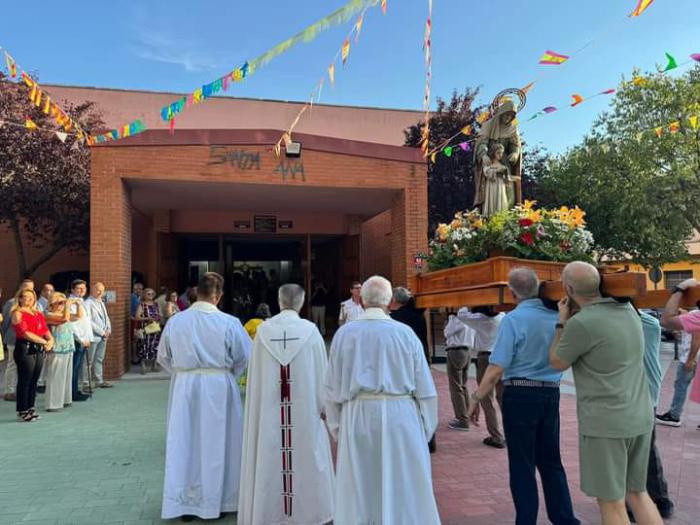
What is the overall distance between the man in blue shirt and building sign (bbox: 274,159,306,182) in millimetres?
8750

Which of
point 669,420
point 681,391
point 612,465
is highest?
point 612,465

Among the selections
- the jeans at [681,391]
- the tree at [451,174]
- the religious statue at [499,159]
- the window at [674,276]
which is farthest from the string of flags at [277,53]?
the window at [674,276]

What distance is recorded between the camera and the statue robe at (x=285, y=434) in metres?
3.97

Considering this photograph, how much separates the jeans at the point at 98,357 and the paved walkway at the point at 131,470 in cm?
181

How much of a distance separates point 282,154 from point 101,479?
8114 millimetres

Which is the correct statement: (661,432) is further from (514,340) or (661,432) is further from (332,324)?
(332,324)

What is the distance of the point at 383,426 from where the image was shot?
3.37 metres

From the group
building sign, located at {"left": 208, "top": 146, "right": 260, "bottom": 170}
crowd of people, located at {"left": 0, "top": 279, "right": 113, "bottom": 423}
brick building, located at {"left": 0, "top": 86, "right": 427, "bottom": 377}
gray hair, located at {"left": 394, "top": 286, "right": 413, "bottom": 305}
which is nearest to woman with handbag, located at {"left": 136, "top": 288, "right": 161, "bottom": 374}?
brick building, located at {"left": 0, "top": 86, "right": 427, "bottom": 377}

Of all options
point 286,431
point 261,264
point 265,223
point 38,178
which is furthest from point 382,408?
point 261,264

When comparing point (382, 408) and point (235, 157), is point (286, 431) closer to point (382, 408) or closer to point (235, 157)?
point (382, 408)

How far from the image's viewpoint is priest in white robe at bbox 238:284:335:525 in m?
3.97

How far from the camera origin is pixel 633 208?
17.0 m

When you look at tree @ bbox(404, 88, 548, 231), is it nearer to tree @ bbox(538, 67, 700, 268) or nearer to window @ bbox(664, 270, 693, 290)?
tree @ bbox(538, 67, 700, 268)

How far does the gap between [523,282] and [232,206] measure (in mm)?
12475
